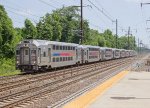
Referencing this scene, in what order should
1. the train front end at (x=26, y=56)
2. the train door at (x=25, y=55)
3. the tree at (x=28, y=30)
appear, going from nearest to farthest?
the train front end at (x=26, y=56), the train door at (x=25, y=55), the tree at (x=28, y=30)

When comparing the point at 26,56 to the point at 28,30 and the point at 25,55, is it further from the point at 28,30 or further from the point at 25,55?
the point at 28,30

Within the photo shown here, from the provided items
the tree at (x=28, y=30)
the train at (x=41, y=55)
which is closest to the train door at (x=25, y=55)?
the train at (x=41, y=55)

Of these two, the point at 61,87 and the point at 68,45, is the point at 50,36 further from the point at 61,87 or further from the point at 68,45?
the point at 61,87

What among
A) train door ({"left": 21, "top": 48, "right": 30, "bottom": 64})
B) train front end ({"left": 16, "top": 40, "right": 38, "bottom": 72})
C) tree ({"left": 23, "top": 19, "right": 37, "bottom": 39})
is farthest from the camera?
tree ({"left": 23, "top": 19, "right": 37, "bottom": 39})

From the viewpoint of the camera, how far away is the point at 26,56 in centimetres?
3566

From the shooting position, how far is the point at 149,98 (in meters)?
17.3

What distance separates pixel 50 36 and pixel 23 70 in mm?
36094

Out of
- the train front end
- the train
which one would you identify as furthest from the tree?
the train front end

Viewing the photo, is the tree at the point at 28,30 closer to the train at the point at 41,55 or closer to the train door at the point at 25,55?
the train at the point at 41,55

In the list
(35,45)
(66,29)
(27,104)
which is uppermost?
(66,29)

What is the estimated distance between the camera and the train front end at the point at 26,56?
35000mm

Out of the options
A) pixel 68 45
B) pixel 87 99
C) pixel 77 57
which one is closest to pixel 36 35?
pixel 77 57

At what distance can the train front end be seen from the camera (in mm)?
35000

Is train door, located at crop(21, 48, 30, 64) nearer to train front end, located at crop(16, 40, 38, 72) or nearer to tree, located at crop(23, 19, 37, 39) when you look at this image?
train front end, located at crop(16, 40, 38, 72)
